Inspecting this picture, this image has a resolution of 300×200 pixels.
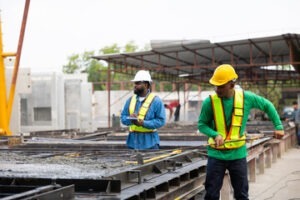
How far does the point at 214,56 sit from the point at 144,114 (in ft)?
54.3

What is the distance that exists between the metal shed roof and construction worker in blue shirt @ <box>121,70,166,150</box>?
12083 mm

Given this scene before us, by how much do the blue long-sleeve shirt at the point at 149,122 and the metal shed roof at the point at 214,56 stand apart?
12.1 metres

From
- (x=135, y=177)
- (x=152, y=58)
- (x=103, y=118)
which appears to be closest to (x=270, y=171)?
(x=135, y=177)

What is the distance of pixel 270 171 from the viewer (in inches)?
511

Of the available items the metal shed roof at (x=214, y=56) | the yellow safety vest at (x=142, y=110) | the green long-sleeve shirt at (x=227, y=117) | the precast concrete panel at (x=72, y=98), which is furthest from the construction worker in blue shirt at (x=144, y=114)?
the precast concrete panel at (x=72, y=98)

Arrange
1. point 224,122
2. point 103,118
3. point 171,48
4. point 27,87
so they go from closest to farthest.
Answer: point 224,122 → point 27,87 → point 171,48 → point 103,118

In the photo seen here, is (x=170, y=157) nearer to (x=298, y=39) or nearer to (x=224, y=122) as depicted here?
(x=224, y=122)

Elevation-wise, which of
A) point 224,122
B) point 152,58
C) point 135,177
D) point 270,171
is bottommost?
point 270,171

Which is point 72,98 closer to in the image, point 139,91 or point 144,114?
point 139,91

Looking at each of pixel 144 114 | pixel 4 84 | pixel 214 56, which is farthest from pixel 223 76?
pixel 214 56

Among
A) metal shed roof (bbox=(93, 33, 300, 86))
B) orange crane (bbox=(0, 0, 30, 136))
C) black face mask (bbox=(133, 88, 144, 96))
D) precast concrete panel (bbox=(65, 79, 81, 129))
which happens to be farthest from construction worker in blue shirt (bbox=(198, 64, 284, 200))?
precast concrete panel (bbox=(65, 79, 81, 129))

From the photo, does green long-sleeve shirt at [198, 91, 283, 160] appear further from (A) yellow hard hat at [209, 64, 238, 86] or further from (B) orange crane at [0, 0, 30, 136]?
(B) orange crane at [0, 0, 30, 136]

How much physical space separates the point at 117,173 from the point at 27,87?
11461mm

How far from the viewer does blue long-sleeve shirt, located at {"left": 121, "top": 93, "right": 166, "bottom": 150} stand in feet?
24.0
